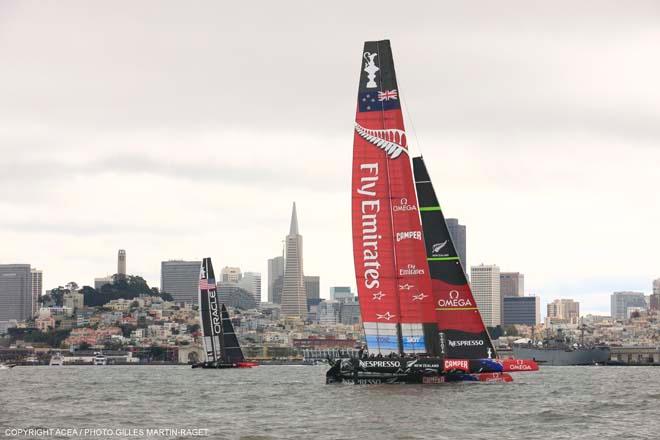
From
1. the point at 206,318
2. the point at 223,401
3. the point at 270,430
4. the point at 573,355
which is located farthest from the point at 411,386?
the point at 573,355

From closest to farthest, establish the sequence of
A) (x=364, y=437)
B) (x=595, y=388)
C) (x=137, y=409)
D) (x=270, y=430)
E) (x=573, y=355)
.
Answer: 1. (x=364, y=437)
2. (x=270, y=430)
3. (x=137, y=409)
4. (x=595, y=388)
5. (x=573, y=355)

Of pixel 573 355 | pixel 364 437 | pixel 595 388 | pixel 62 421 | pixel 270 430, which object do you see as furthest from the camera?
pixel 573 355

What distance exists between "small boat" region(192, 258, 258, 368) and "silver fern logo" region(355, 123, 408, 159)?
66894mm

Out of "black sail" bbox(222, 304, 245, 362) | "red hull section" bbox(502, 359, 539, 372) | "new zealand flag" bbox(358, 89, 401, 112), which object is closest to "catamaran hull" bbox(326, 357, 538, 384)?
"red hull section" bbox(502, 359, 539, 372)

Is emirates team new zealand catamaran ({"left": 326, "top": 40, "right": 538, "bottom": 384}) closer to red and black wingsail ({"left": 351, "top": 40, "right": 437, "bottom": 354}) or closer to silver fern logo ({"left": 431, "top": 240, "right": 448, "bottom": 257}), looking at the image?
red and black wingsail ({"left": 351, "top": 40, "right": 437, "bottom": 354})

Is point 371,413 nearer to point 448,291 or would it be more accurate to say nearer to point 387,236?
point 387,236

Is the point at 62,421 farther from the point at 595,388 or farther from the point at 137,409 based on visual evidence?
the point at 595,388

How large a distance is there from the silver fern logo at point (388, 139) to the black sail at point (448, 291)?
5358 millimetres

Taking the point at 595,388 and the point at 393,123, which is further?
the point at 595,388

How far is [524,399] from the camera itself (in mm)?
50312

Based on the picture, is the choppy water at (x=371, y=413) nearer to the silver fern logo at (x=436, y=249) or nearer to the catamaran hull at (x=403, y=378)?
the catamaran hull at (x=403, y=378)

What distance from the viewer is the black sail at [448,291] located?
189 ft

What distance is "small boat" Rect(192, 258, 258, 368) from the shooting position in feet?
397

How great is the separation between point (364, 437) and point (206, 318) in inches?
3414
